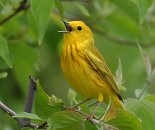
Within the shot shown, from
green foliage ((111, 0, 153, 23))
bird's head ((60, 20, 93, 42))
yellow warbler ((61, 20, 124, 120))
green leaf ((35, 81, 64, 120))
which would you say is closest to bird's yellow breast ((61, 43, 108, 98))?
yellow warbler ((61, 20, 124, 120))

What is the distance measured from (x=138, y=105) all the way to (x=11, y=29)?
127 cm

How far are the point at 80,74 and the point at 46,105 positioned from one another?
576mm

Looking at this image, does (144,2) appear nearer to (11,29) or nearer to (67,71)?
(67,71)

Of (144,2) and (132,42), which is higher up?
(144,2)

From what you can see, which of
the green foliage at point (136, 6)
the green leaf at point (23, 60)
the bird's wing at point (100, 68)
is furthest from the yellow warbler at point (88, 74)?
the green leaf at point (23, 60)

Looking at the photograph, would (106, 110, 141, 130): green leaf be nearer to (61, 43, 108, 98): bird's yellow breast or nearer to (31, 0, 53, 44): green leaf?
(31, 0, 53, 44): green leaf

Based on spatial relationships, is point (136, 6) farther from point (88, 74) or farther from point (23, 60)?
point (23, 60)

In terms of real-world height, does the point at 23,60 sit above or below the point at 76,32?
below

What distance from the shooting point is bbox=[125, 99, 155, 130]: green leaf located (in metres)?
2.92

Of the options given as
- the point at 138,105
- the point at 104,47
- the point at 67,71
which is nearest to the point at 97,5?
the point at 104,47

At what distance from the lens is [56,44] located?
4797 millimetres

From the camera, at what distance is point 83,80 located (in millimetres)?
3277

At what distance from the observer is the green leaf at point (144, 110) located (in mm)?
2916

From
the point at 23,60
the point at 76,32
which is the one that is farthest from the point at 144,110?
the point at 23,60
